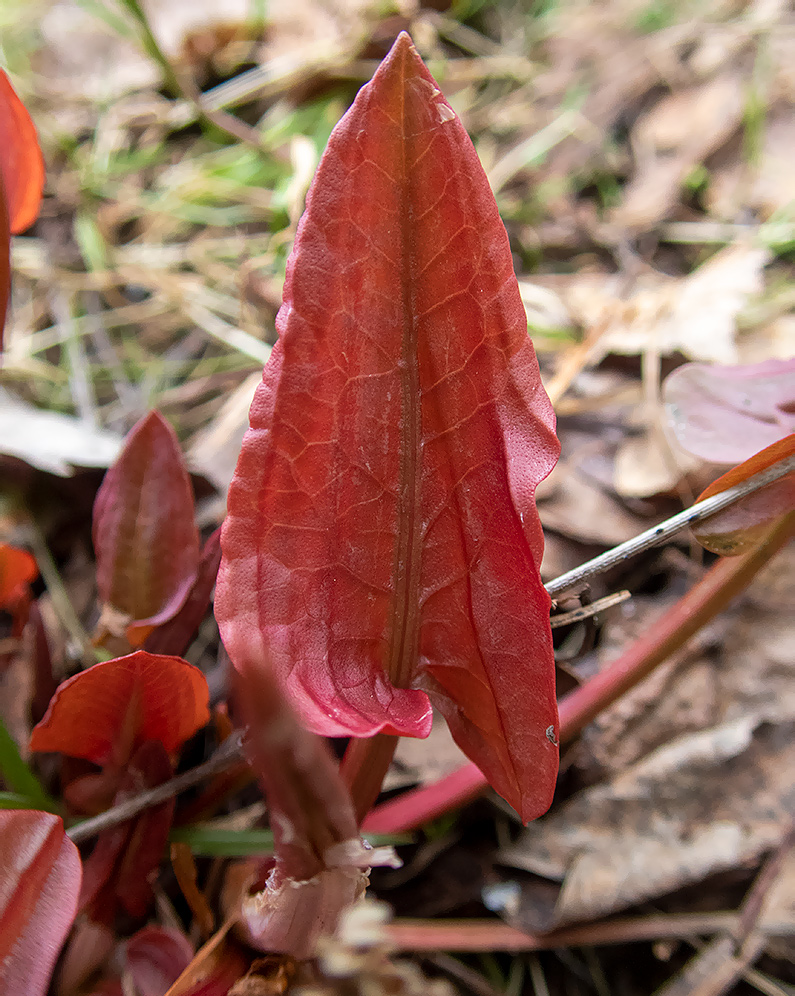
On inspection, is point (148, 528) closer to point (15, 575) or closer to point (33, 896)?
point (15, 575)

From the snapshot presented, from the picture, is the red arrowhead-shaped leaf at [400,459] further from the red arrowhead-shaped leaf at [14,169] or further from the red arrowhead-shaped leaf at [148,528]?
the red arrowhead-shaped leaf at [14,169]

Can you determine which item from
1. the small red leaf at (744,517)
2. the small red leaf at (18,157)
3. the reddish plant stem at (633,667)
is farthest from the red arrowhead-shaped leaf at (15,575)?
the small red leaf at (744,517)

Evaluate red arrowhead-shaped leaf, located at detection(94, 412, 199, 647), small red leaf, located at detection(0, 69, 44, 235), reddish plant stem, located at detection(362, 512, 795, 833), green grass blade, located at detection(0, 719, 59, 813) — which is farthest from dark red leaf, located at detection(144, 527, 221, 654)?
small red leaf, located at detection(0, 69, 44, 235)

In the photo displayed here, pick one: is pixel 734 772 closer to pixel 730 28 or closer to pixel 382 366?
pixel 382 366

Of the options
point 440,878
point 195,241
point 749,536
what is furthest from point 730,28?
point 440,878

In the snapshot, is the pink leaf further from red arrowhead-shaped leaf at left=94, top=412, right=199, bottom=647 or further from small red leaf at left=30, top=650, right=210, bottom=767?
red arrowhead-shaped leaf at left=94, top=412, right=199, bottom=647

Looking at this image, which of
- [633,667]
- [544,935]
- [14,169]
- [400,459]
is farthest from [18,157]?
[544,935]
